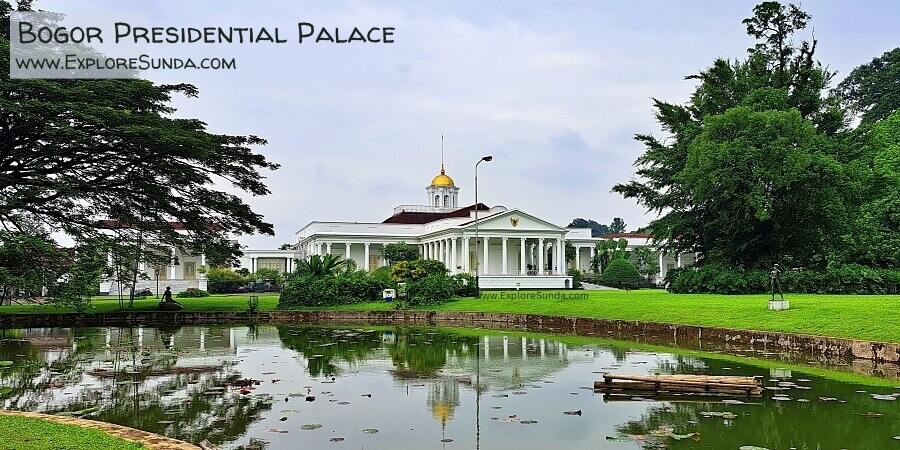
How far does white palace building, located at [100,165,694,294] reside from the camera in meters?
55.4

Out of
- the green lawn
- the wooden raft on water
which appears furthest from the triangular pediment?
the wooden raft on water

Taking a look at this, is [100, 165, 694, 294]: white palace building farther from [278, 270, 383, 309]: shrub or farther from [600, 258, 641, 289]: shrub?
[278, 270, 383, 309]: shrub

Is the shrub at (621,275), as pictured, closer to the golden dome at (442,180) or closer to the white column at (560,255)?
the white column at (560,255)

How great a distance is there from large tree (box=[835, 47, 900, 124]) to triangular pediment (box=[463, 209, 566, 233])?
22.4m

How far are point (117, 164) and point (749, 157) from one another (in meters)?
25.4

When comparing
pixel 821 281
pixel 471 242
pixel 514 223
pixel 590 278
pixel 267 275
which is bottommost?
pixel 590 278

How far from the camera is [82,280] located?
23.1 m

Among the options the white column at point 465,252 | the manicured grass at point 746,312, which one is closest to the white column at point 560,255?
the white column at point 465,252

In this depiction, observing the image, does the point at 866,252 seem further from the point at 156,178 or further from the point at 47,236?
the point at 47,236

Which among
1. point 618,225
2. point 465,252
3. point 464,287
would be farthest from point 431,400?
point 618,225

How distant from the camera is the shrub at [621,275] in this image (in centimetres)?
5384

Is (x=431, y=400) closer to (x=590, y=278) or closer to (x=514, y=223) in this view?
(x=514, y=223)

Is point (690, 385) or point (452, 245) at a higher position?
point (452, 245)

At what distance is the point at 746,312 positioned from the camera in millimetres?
19781
